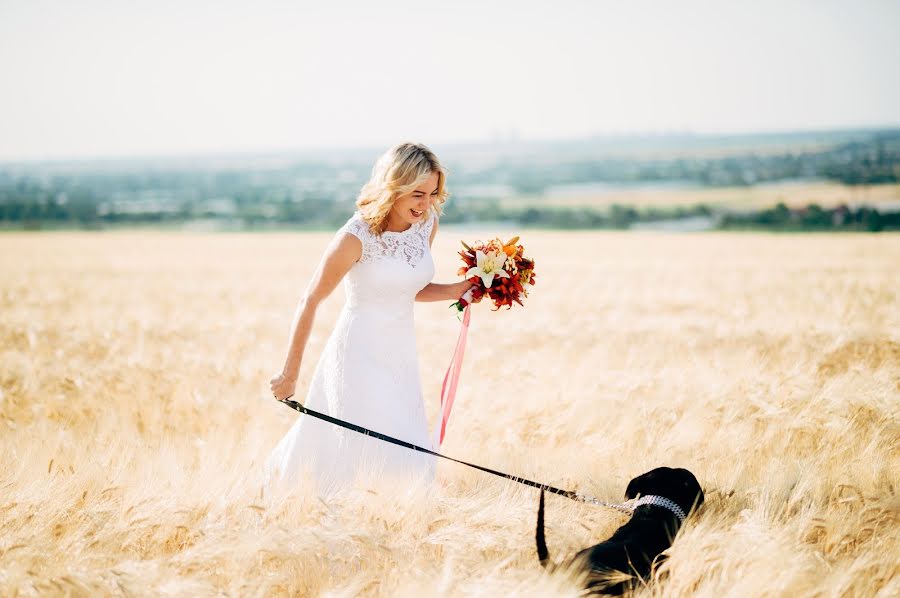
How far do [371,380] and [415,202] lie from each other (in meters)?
0.97

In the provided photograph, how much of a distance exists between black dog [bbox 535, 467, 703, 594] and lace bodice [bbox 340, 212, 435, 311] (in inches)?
56.5

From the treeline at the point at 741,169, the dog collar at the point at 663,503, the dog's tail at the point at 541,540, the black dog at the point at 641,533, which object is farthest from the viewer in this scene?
the treeline at the point at 741,169

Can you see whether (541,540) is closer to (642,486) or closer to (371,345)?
(642,486)

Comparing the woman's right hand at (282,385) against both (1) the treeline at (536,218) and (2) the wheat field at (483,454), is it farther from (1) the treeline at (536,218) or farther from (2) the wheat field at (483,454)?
(1) the treeline at (536,218)

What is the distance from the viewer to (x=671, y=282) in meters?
15.9

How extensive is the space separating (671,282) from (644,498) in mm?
13132

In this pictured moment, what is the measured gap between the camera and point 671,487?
11.1 ft

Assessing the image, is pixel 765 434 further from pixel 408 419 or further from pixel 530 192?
pixel 530 192

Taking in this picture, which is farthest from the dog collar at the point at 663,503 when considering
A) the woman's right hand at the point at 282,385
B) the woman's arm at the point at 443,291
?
the woman's right hand at the point at 282,385

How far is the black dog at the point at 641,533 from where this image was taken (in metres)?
2.75

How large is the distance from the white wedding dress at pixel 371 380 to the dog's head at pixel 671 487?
107cm

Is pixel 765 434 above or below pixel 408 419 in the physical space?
below

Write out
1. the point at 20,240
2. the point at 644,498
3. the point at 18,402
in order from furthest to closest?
the point at 20,240 → the point at 18,402 → the point at 644,498

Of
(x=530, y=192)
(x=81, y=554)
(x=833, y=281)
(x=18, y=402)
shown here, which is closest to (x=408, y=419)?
(x=81, y=554)
